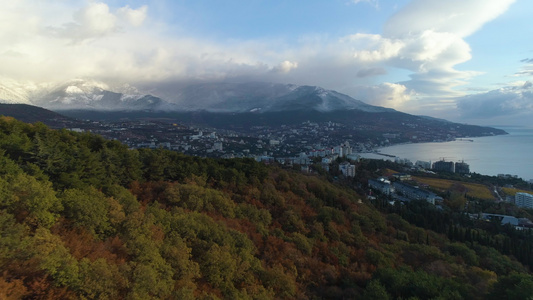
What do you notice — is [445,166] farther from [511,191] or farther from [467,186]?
[511,191]

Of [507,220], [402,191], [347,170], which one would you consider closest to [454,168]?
[402,191]

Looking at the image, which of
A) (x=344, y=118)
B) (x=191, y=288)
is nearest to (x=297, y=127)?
(x=344, y=118)

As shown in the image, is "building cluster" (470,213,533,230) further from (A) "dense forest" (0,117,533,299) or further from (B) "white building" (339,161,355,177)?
(B) "white building" (339,161,355,177)

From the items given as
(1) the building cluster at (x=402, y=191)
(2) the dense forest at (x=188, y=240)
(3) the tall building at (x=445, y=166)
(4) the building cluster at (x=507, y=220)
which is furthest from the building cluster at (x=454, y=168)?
(2) the dense forest at (x=188, y=240)

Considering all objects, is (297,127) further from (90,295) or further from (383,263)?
(90,295)

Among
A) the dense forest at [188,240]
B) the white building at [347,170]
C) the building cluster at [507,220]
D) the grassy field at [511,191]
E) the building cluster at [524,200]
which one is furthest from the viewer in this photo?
the white building at [347,170]

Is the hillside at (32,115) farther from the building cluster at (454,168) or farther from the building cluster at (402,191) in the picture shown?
the building cluster at (454,168)

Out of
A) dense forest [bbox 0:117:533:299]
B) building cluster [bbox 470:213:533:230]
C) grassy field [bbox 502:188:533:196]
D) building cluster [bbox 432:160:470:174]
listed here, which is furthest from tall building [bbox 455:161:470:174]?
dense forest [bbox 0:117:533:299]
